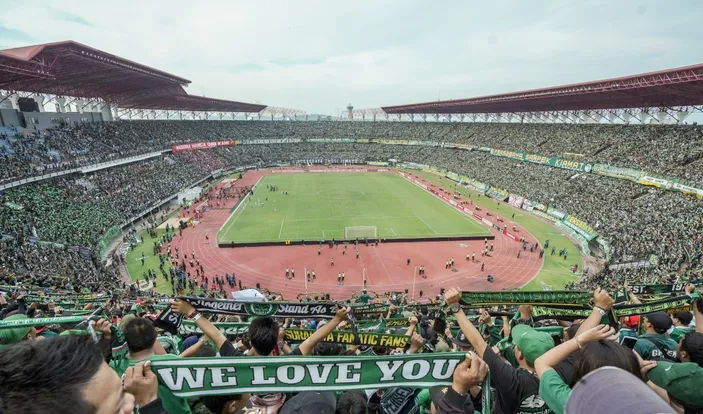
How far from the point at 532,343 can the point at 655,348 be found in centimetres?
307

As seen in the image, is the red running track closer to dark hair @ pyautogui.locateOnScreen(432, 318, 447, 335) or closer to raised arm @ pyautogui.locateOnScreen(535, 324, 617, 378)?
dark hair @ pyautogui.locateOnScreen(432, 318, 447, 335)

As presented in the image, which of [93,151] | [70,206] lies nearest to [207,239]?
[70,206]

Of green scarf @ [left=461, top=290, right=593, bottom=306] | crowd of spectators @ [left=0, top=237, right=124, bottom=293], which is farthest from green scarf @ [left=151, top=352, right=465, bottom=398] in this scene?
crowd of spectators @ [left=0, top=237, right=124, bottom=293]

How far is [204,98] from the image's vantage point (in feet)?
229

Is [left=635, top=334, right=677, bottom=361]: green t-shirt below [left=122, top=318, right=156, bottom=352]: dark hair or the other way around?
below

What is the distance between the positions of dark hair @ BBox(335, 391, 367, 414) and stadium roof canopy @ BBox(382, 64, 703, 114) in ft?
141

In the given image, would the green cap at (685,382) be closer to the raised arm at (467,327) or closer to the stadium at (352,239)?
the stadium at (352,239)

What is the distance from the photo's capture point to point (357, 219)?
136 feet

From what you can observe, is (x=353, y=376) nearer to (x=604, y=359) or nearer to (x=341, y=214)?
(x=604, y=359)

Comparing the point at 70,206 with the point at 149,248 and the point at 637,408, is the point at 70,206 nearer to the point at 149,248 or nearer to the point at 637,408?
the point at 149,248

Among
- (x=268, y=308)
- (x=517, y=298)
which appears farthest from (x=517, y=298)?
(x=268, y=308)

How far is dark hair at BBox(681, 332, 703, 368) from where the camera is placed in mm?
3781

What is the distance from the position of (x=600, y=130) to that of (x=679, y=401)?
6038 centimetres

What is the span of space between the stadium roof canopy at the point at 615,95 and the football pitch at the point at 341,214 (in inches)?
865
